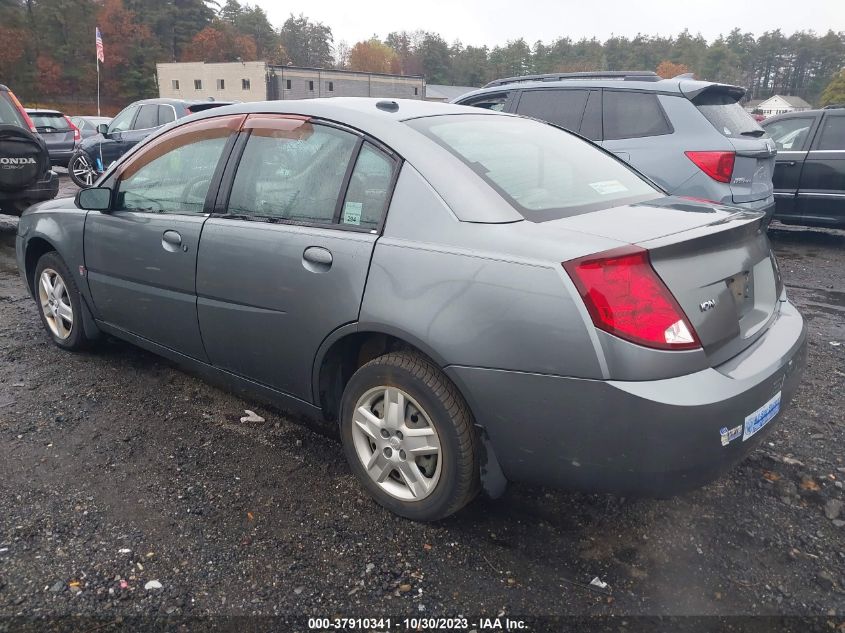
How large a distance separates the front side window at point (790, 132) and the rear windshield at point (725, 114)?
9.09ft

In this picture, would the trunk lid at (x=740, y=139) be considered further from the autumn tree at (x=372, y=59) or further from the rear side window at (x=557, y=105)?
the autumn tree at (x=372, y=59)

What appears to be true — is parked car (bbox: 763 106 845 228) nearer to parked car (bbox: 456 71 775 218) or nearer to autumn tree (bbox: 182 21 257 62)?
parked car (bbox: 456 71 775 218)

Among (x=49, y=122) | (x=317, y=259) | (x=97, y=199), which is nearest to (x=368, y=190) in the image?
(x=317, y=259)

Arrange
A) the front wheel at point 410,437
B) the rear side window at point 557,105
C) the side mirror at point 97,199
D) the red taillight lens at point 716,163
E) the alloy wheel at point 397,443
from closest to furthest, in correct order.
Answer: the front wheel at point 410,437 → the alloy wheel at point 397,443 → the side mirror at point 97,199 → the red taillight lens at point 716,163 → the rear side window at point 557,105

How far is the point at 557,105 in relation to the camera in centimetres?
677

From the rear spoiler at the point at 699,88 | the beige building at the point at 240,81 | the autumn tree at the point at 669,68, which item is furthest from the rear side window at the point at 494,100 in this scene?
the autumn tree at the point at 669,68

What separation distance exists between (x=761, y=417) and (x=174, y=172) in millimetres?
3115

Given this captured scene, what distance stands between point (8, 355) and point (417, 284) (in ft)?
11.4

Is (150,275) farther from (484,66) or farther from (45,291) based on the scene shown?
(484,66)

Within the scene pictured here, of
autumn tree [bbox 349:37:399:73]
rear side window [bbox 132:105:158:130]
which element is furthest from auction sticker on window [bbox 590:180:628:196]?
autumn tree [bbox 349:37:399:73]

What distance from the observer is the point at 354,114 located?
285 centimetres

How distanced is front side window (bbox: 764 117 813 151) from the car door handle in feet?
27.2

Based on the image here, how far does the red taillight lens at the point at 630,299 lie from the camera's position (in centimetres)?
204

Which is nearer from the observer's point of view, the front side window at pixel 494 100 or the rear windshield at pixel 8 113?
the front side window at pixel 494 100
